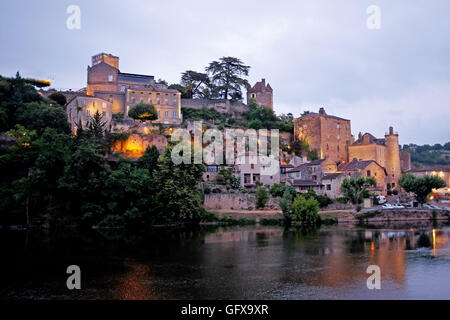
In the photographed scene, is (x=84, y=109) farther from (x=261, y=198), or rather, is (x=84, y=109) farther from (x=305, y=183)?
(x=305, y=183)

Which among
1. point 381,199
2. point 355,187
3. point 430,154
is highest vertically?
point 430,154

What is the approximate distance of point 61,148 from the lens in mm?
42562

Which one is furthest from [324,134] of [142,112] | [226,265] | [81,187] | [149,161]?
[226,265]

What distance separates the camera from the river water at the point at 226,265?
1758 centimetres

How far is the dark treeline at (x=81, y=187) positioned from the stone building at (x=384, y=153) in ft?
101

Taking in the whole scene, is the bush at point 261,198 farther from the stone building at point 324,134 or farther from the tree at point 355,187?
the stone building at point 324,134

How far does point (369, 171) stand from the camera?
5850cm

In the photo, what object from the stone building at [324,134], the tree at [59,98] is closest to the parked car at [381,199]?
the stone building at [324,134]

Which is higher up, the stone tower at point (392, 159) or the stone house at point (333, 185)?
the stone tower at point (392, 159)

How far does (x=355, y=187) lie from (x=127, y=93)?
3288 centimetres

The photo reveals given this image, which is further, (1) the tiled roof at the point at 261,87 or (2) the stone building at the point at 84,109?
(1) the tiled roof at the point at 261,87

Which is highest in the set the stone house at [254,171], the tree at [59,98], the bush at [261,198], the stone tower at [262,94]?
the stone tower at [262,94]

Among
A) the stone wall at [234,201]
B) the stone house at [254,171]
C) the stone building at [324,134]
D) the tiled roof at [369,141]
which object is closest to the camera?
the stone wall at [234,201]

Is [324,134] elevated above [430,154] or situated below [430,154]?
below
